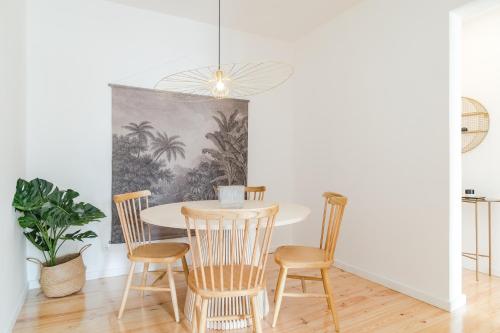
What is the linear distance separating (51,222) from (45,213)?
9cm

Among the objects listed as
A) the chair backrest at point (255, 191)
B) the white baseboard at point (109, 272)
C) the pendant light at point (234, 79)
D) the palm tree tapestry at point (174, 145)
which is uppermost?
the pendant light at point (234, 79)

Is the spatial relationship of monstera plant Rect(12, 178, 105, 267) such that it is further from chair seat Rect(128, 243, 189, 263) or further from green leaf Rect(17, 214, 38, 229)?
chair seat Rect(128, 243, 189, 263)

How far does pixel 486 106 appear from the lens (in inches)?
123

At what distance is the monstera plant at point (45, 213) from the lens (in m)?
2.23

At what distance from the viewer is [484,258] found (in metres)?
3.09

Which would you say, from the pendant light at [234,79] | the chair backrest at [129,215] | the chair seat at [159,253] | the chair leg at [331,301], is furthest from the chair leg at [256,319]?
the pendant light at [234,79]

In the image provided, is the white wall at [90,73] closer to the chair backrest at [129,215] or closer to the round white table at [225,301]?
the chair backrest at [129,215]

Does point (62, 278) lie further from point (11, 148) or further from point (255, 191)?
point (255, 191)

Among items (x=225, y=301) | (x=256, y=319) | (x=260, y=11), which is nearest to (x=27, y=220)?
(x=225, y=301)

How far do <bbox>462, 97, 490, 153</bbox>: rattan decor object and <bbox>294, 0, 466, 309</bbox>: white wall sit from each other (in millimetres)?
1171

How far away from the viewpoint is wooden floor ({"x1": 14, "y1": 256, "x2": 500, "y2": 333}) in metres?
2.03

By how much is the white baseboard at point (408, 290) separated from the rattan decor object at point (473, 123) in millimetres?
1679

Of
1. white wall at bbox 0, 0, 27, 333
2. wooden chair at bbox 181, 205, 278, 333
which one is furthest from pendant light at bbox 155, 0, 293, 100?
wooden chair at bbox 181, 205, 278, 333

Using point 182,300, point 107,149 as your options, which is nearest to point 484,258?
point 182,300
